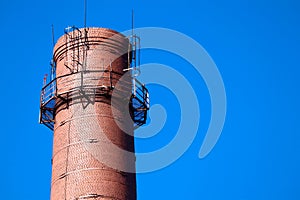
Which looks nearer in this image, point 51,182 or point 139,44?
point 51,182

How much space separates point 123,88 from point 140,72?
126cm

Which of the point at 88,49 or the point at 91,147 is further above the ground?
the point at 88,49

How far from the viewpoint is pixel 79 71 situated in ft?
115

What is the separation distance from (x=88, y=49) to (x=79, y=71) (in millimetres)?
1182

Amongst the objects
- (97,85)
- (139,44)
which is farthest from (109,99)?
(139,44)

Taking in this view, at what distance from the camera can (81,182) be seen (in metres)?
32.2

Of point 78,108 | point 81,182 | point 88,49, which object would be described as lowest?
point 81,182

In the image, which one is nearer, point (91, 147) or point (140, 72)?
point (91, 147)

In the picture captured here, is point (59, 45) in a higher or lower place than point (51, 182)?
higher

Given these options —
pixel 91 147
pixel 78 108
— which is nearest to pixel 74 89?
pixel 78 108

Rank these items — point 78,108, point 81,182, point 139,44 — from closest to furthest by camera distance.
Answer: point 81,182
point 78,108
point 139,44

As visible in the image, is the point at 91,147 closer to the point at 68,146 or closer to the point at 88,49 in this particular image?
the point at 68,146

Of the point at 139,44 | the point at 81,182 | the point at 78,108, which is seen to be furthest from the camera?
the point at 139,44

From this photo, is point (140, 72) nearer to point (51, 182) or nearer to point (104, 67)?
point (104, 67)
